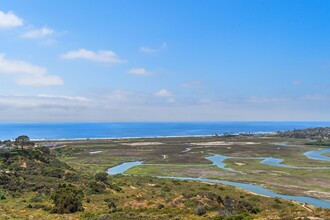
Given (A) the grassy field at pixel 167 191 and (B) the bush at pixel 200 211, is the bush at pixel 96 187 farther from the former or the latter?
(B) the bush at pixel 200 211

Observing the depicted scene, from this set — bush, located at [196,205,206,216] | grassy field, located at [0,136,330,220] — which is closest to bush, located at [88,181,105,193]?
grassy field, located at [0,136,330,220]

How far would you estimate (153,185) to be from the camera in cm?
6412

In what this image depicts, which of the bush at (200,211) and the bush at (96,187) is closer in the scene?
the bush at (200,211)

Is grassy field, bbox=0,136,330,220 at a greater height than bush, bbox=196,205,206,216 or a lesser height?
lesser

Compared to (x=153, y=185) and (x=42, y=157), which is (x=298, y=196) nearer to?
(x=153, y=185)

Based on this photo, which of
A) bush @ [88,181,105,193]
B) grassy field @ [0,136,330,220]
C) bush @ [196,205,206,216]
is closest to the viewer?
bush @ [196,205,206,216]

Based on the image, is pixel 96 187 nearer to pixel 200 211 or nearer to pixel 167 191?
pixel 167 191

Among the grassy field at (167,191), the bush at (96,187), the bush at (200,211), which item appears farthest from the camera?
the bush at (96,187)

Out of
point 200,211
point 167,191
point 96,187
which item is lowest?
point 167,191

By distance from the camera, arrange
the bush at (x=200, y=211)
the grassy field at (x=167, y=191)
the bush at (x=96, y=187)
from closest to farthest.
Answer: the bush at (x=200, y=211) → the grassy field at (x=167, y=191) → the bush at (x=96, y=187)

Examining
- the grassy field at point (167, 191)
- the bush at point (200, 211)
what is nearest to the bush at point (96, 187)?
the grassy field at point (167, 191)

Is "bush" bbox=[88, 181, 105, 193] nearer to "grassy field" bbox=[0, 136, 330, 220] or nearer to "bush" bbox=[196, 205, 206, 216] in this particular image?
"grassy field" bbox=[0, 136, 330, 220]

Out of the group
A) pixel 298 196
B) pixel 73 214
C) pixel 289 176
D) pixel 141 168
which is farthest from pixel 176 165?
pixel 73 214

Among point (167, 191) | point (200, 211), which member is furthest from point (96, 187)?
point (200, 211)
